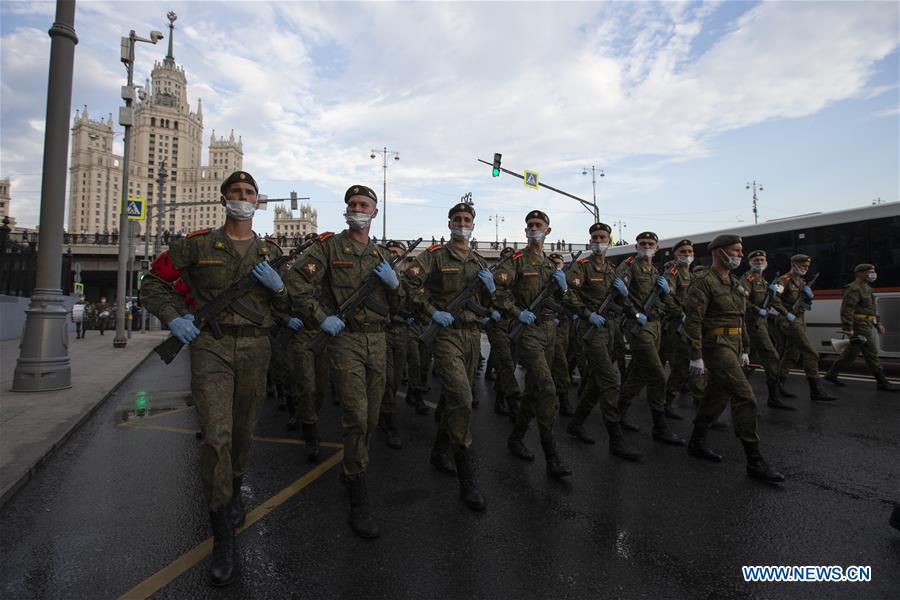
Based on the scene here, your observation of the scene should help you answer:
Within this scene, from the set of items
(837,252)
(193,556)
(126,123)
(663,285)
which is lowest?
(193,556)

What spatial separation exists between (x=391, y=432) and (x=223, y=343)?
2732 millimetres

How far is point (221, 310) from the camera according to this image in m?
3.15

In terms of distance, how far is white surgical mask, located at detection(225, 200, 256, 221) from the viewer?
336cm

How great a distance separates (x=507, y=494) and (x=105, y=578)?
2.55 m

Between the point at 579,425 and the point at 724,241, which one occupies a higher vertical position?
the point at 724,241

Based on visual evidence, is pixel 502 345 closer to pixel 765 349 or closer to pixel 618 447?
pixel 618 447

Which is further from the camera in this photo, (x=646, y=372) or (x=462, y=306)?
(x=646, y=372)

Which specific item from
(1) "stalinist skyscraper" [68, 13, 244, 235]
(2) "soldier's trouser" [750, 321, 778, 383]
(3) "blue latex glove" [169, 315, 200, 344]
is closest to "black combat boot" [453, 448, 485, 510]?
(3) "blue latex glove" [169, 315, 200, 344]

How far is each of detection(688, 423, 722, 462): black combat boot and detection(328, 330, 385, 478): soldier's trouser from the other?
123 inches

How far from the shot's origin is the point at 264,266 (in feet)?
10.6

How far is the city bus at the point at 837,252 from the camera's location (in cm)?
953

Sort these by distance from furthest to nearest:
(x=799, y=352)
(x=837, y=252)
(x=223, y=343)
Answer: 1. (x=837, y=252)
2. (x=799, y=352)
3. (x=223, y=343)

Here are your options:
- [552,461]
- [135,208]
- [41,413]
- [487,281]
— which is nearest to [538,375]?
[552,461]

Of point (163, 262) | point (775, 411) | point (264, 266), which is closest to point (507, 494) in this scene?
point (264, 266)
